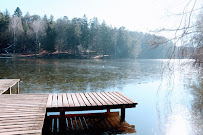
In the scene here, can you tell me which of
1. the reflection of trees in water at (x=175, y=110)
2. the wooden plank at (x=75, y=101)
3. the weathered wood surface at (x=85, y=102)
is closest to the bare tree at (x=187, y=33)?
the reflection of trees in water at (x=175, y=110)

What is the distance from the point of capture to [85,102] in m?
4.86

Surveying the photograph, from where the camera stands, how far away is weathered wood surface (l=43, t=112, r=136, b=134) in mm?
4672

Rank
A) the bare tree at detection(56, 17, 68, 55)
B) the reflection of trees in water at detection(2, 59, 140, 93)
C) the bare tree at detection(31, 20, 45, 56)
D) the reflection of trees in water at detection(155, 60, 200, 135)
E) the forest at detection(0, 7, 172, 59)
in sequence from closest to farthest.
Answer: the reflection of trees in water at detection(155, 60, 200, 135) < the reflection of trees in water at detection(2, 59, 140, 93) < the bare tree at detection(31, 20, 45, 56) < the forest at detection(0, 7, 172, 59) < the bare tree at detection(56, 17, 68, 55)

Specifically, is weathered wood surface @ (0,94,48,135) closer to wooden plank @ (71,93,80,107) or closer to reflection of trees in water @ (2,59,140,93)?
wooden plank @ (71,93,80,107)

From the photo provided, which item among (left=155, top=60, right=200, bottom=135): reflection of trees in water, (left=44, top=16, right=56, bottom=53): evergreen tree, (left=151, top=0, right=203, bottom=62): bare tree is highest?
(left=44, top=16, right=56, bottom=53): evergreen tree

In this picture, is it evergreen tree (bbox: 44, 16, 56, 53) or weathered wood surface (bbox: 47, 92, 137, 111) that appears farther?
evergreen tree (bbox: 44, 16, 56, 53)

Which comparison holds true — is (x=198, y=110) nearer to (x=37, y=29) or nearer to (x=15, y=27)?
(x=37, y=29)

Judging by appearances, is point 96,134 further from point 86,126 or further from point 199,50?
point 199,50

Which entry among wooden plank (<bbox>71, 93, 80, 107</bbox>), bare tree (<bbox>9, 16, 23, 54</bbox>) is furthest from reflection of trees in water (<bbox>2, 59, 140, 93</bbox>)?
bare tree (<bbox>9, 16, 23, 54</bbox>)

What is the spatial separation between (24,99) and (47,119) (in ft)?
2.67

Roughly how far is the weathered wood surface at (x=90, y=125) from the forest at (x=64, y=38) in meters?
35.4

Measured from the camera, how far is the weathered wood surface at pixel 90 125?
184 inches

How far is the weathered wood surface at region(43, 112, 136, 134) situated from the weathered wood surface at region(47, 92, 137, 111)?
546 millimetres

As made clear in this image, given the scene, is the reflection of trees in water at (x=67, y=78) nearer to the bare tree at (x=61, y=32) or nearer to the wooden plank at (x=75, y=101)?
the wooden plank at (x=75, y=101)
